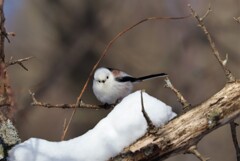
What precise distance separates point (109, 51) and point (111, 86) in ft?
6.87

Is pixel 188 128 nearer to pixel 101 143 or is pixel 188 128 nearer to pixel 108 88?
pixel 101 143

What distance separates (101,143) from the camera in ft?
3.91

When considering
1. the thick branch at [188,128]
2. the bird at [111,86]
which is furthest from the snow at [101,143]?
the bird at [111,86]

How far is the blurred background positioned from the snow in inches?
105

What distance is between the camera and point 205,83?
4750mm

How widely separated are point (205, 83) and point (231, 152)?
653mm

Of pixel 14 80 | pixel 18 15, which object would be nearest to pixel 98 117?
pixel 14 80

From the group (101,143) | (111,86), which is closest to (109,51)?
(111,86)

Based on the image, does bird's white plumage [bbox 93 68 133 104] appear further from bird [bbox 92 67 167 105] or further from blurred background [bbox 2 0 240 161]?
blurred background [bbox 2 0 240 161]

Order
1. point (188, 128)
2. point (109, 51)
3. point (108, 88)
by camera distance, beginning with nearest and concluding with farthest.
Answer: point (188, 128)
point (108, 88)
point (109, 51)

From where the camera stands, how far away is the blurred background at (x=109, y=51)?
4.18 meters

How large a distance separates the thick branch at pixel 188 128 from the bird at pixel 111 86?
108 cm

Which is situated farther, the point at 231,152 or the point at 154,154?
the point at 231,152

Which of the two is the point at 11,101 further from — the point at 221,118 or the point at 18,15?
the point at 18,15
